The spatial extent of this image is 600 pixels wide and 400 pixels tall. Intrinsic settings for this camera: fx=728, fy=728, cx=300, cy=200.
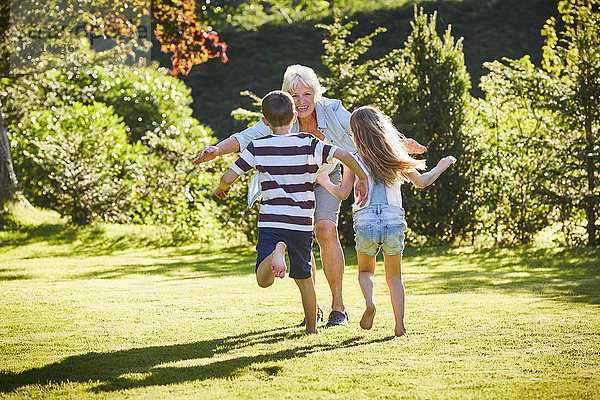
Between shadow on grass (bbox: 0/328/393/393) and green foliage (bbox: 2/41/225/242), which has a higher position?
green foliage (bbox: 2/41/225/242)

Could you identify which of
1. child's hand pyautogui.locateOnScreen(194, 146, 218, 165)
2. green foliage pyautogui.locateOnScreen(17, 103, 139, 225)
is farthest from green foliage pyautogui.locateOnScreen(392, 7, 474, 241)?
child's hand pyautogui.locateOnScreen(194, 146, 218, 165)

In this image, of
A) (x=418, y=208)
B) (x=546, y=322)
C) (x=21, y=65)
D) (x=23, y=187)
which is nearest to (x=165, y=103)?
(x=21, y=65)

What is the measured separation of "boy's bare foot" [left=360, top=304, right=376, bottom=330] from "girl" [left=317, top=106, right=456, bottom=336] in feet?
0.21

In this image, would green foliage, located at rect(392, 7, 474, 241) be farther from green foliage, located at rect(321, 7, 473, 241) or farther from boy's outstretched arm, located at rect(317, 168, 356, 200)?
boy's outstretched arm, located at rect(317, 168, 356, 200)

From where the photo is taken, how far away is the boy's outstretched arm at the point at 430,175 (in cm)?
424

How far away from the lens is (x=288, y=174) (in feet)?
13.4

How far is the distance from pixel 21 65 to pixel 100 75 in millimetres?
1714

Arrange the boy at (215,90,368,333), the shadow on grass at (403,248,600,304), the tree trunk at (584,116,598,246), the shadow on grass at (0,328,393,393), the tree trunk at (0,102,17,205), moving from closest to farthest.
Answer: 1. the shadow on grass at (0,328,393,393)
2. the boy at (215,90,368,333)
3. the shadow on grass at (403,248,600,304)
4. the tree trunk at (584,116,598,246)
5. the tree trunk at (0,102,17,205)

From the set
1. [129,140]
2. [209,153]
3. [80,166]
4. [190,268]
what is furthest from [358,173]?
[129,140]

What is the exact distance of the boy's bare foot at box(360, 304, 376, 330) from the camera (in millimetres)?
4133

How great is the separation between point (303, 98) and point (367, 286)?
53.7 inches

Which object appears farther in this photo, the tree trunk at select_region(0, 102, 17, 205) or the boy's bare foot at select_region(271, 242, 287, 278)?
the tree trunk at select_region(0, 102, 17, 205)

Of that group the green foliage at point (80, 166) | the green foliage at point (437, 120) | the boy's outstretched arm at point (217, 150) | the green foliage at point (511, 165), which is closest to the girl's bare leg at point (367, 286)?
the boy's outstretched arm at point (217, 150)

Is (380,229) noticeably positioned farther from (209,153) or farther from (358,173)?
(209,153)
